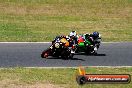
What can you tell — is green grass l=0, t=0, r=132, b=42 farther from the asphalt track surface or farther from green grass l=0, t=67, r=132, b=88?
green grass l=0, t=67, r=132, b=88

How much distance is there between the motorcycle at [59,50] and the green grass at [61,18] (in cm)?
381

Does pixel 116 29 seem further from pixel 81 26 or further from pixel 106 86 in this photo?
pixel 106 86

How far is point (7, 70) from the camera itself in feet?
51.4

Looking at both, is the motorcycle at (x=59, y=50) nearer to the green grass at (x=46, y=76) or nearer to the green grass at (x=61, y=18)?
the green grass at (x=46, y=76)

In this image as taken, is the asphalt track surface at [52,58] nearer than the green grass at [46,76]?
No

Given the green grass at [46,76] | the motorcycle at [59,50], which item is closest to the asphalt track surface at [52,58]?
the motorcycle at [59,50]

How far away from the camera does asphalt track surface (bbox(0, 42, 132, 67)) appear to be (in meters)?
17.2

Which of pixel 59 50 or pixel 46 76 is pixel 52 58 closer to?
pixel 59 50

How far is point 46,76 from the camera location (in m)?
14.9

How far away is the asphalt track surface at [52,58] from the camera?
17245mm

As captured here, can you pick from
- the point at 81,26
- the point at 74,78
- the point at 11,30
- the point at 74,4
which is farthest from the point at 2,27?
the point at 74,78

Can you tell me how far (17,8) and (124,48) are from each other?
13640mm

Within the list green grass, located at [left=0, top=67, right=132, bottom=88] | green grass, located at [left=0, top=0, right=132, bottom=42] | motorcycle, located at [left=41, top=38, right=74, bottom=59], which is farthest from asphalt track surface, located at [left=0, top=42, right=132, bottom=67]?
green grass, located at [left=0, top=0, right=132, bottom=42]

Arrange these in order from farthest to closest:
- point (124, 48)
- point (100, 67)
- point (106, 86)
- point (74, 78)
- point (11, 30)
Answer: point (11, 30)
point (124, 48)
point (100, 67)
point (74, 78)
point (106, 86)
